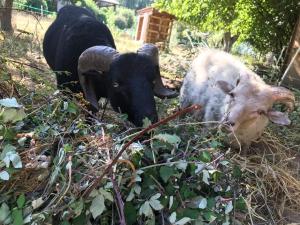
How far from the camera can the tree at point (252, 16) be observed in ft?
47.1

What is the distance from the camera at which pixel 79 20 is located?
6668 mm

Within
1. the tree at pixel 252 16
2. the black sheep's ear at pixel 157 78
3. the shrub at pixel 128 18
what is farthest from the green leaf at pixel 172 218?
the shrub at pixel 128 18

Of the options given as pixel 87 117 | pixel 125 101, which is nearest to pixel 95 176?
pixel 87 117

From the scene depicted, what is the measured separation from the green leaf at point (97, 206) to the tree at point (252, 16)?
1289 cm

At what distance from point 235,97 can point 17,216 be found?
3881 mm

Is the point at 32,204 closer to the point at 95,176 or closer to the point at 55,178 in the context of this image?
the point at 55,178

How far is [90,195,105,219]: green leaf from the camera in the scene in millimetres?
2252

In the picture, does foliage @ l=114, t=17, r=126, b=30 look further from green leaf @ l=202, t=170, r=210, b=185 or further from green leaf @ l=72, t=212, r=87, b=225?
green leaf @ l=72, t=212, r=87, b=225

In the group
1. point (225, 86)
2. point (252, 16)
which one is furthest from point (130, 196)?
point (252, 16)

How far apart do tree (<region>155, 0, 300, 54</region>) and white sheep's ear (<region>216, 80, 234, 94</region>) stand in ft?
29.5

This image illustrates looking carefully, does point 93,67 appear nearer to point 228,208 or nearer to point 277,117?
point 277,117

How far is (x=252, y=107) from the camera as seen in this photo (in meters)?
5.42

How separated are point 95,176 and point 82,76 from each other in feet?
11.5

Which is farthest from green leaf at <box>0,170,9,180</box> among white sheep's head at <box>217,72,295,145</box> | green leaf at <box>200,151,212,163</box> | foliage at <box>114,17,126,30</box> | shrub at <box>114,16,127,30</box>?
shrub at <box>114,16,127,30</box>
